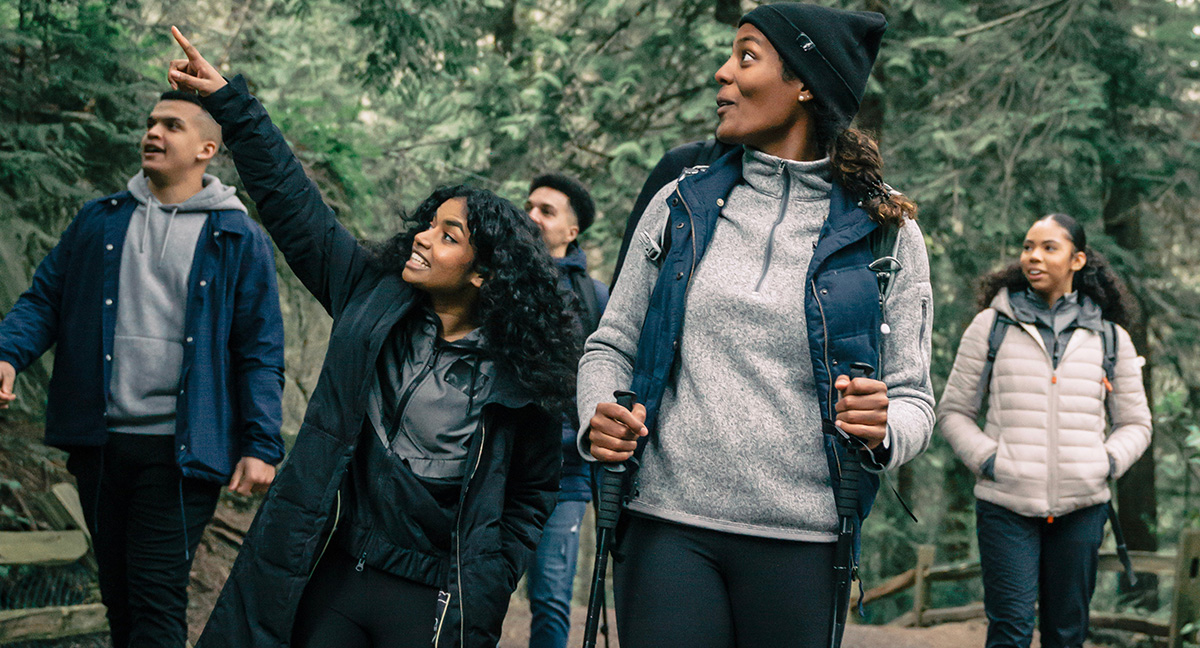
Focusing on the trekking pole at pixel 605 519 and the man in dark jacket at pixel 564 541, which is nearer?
the trekking pole at pixel 605 519

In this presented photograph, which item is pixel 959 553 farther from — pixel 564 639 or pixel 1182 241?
pixel 564 639

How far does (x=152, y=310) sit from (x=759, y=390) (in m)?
3.10

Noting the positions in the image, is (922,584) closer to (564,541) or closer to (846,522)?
(564,541)

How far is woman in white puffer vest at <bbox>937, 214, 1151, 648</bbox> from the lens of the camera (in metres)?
5.99

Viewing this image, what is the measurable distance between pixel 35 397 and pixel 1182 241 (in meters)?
14.4

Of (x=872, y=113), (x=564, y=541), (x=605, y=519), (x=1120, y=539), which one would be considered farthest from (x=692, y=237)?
(x=872, y=113)

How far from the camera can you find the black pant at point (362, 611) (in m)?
3.26

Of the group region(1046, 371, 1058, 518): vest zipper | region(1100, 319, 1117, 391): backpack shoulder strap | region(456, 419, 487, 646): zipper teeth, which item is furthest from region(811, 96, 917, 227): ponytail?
region(1100, 319, 1117, 391): backpack shoulder strap

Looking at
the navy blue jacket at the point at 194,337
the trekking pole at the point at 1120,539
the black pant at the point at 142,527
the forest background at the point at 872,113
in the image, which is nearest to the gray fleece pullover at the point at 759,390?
the navy blue jacket at the point at 194,337

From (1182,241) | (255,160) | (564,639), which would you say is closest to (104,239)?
(255,160)

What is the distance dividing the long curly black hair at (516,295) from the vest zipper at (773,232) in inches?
39.5

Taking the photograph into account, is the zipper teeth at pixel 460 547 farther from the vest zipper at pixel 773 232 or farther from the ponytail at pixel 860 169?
the ponytail at pixel 860 169

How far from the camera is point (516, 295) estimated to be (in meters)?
3.71

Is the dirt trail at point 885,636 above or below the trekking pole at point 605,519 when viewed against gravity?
below
